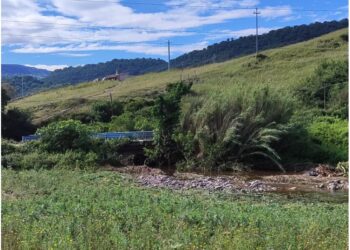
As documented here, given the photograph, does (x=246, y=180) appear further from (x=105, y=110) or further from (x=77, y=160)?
(x=105, y=110)

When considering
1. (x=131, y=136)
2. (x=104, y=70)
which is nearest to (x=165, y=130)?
(x=131, y=136)

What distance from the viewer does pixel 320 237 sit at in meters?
4.97

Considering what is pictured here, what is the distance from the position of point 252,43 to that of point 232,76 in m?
36.0

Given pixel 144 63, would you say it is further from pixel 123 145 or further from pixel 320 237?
pixel 320 237

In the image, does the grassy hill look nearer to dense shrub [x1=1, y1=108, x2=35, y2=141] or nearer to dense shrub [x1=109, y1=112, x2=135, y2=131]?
dense shrub [x1=1, y1=108, x2=35, y2=141]

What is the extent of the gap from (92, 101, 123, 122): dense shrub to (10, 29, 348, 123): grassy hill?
3.08 m

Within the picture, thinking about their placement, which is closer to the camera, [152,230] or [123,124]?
[152,230]

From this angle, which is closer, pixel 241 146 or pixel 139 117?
pixel 241 146

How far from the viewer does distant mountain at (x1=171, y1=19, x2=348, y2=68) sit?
8262 centimetres

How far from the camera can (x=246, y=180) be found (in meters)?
17.8

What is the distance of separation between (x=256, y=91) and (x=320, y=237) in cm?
1732

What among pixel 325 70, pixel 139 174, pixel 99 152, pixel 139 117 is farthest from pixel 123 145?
pixel 325 70

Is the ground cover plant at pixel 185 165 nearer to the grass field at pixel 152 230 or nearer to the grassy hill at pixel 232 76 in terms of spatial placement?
the grass field at pixel 152 230

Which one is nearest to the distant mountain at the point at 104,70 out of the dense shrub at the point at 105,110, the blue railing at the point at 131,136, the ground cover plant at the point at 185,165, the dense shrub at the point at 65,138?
the ground cover plant at the point at 185,165
